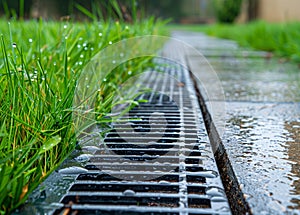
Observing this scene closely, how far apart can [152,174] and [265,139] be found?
0.46 meters

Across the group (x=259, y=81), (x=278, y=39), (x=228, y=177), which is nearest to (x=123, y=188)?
(x=228, y=177)

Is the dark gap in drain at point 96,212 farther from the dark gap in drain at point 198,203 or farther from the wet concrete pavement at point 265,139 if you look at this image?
the wet concrete pavement at point 265,139

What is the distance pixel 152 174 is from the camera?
3.16ft

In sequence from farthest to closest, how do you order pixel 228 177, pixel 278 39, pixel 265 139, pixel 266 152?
pixel 278 39 < pixel 265 139 < pixel 266 152 < pixel 228 177

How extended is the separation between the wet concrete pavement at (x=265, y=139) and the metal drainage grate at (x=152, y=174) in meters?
0.08

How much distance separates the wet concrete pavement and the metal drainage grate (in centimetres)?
8

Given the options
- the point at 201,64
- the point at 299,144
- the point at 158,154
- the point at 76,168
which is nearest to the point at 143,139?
the point at 158,154

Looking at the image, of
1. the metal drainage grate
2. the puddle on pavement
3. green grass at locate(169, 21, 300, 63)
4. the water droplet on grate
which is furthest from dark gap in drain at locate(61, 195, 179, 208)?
green grass at locate(169, 21, 300, 63)

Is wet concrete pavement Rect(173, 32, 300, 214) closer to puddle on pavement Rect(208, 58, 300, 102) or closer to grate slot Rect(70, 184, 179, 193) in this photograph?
puddle on pavement Rect(208, 58, 300, 102)

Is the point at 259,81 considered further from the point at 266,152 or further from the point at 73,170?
the point at 73,170

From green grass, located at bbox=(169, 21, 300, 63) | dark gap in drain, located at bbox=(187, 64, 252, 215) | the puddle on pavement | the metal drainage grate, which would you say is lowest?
dark gap in drain, located at bbox=(187, 64, 252, 215)

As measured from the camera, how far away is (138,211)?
0.78 meters

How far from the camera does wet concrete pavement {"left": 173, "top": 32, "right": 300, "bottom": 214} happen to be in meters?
0.85

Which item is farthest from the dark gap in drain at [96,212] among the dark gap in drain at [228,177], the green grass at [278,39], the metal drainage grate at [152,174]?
the green grass at [278,39]
